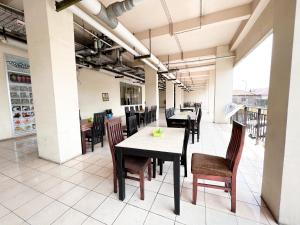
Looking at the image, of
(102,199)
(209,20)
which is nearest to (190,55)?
(209,20)

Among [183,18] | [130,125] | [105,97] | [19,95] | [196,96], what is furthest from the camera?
[196,96]

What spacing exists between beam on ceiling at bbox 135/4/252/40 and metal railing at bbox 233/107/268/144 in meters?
2.48

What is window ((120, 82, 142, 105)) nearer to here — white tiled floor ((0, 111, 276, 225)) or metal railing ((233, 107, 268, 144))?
metal railing ((233, 107, 268, 144))

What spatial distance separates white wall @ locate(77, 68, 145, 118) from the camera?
691 cm

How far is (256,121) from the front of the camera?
403 centimetres

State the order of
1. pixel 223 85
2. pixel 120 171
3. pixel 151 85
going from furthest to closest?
pixel 151 85 → pixel 223 85 → pixel 120 171

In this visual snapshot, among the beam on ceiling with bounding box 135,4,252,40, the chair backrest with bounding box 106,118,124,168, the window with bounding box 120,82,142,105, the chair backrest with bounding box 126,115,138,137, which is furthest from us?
the window with bounding box 120,82,142,105

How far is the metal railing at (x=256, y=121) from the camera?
145 inches

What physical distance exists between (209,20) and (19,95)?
649cm

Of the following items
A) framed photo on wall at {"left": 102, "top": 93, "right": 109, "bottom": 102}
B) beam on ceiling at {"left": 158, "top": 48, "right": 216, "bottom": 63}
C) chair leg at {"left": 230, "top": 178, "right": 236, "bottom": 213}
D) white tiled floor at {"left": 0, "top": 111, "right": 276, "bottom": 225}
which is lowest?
white tiled floor at {"left": 0, "top": 111, "right": 276, "bottom": 225}

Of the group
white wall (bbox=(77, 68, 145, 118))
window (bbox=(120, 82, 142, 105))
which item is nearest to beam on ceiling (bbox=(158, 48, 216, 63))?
white wall (bbox=(77, 68, 145, 118))

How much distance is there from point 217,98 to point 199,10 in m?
4.02

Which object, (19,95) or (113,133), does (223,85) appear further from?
(19,95)

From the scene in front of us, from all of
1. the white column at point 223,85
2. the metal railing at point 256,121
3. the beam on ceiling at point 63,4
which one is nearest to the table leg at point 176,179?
the beam on ceiling at point 63,4
